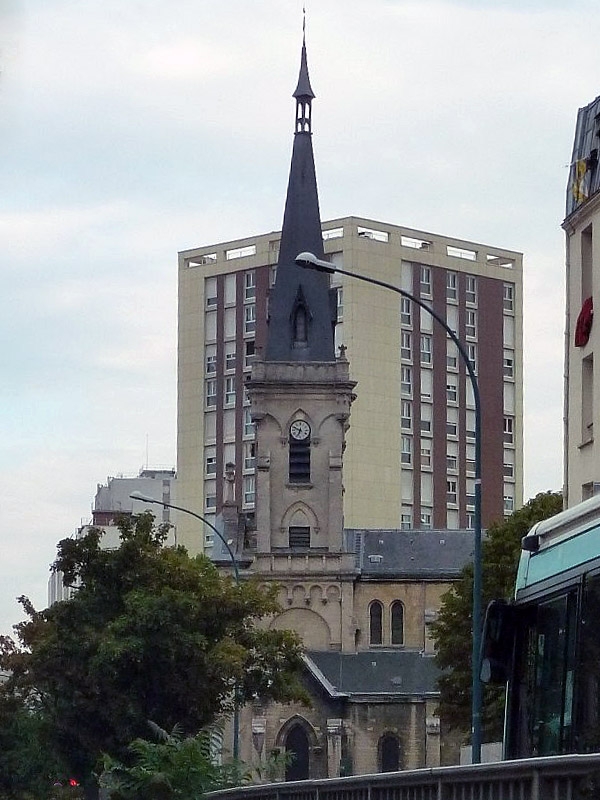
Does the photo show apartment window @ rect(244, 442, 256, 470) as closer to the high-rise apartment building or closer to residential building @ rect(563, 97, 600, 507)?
the high-rise apartment building

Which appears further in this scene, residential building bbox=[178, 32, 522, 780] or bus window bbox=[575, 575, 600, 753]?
residential building bbox=[178, 32, 522, 780]

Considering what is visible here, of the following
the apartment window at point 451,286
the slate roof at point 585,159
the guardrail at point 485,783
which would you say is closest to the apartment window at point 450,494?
the apartment window at point 451,286

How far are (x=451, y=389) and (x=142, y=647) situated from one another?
11118cm

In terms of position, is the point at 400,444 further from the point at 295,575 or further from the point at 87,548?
the point at 87,548

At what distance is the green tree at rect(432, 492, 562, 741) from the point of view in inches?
2421

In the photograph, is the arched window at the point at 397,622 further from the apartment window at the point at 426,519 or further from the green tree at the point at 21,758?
the apartment window at the point at 426,519

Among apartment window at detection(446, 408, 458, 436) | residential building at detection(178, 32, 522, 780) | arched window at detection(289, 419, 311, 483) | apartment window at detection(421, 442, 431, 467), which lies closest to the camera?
residential building at detection(178, 32, 522, 780)

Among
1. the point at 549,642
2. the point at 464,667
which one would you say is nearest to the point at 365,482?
the point at 464,667

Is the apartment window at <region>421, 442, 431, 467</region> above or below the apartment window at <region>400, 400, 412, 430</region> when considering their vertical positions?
below

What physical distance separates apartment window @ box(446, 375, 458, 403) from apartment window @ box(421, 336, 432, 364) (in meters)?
2.33

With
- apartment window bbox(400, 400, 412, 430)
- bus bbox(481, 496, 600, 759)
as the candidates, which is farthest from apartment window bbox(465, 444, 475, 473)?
bus bbox(481, 496, 600, 759)

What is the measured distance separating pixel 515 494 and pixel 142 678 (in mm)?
114481

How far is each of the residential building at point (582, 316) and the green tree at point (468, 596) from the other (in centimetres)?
1786

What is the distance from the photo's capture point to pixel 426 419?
6117 inches
